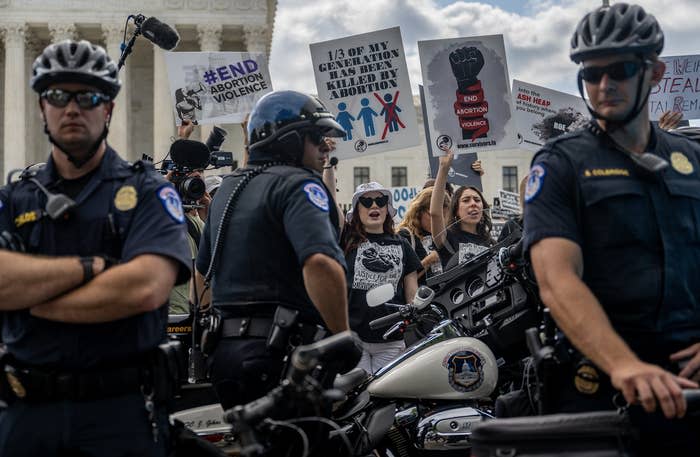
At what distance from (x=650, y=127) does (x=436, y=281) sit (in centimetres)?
274

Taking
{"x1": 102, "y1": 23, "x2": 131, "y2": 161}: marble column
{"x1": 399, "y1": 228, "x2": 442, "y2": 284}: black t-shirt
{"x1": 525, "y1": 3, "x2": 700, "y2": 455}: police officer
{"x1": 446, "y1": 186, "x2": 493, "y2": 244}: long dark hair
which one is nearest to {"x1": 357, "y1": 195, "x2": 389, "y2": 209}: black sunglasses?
{"x1": 399, "y1": 228, "x2": 442, "y2": 284}: black t-shirt

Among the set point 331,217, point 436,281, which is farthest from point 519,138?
point 331,217

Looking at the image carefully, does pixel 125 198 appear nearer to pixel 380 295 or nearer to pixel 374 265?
pixel 380 295

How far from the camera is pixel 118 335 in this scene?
316 cm

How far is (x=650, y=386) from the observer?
8.52 ft

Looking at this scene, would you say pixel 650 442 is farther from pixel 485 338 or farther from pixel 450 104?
pixel 450 104

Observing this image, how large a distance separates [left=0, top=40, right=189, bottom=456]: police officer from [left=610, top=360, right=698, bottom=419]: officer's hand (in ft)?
4.64

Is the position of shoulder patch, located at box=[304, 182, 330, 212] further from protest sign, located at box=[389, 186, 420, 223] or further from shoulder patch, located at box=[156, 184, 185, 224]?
protest sign, located at box=[389, 186, 420, 223]

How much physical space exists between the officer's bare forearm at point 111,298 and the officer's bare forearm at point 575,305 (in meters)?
1.17

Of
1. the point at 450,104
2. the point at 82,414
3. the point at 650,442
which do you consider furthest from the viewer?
the point at 450,104

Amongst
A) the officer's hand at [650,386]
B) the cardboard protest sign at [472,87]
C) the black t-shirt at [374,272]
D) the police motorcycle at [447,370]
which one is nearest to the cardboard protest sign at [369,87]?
the cardboard protest sign at [472,87]

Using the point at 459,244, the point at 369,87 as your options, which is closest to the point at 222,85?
the point at 369,87

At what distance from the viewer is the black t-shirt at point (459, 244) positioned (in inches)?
310

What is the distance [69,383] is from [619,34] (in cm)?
195
